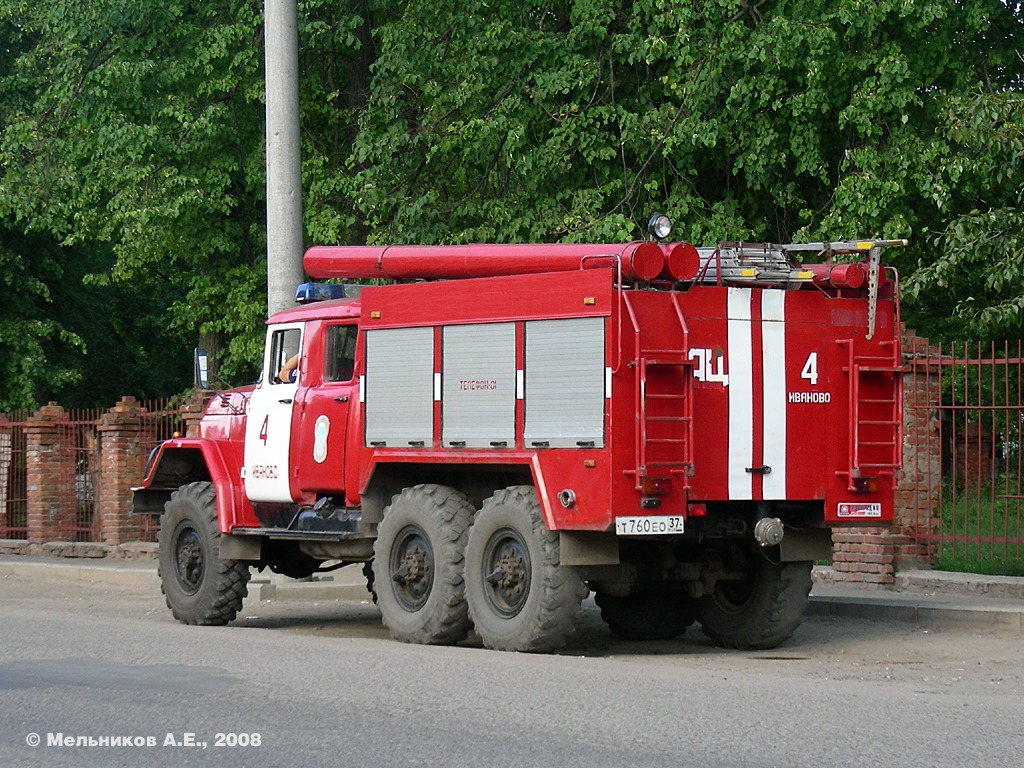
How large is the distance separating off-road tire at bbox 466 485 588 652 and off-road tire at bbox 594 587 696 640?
1869 mm

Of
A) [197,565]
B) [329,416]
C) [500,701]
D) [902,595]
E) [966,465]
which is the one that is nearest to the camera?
[500,701]

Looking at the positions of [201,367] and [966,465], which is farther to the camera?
[966,465]

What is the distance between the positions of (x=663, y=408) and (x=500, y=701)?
307 centimetres

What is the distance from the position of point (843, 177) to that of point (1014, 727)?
14922 millimetres

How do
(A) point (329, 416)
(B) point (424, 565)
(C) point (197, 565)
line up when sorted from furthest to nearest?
1. (C) point (197, 565)
2. (A) point (329, 416)
3. (B) point (424, 565)

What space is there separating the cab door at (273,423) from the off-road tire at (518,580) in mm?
2592

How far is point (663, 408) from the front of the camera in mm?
11641

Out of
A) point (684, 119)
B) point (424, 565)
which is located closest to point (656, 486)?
point (424, 565)

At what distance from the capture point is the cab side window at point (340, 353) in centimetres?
1423

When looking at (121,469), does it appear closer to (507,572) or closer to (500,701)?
(507,572)

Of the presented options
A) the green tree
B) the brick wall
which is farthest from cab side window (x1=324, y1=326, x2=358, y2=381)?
the brick wall

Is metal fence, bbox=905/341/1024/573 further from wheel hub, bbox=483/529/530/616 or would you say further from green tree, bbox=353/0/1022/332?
wheel hub, bbox=483/529/530/616

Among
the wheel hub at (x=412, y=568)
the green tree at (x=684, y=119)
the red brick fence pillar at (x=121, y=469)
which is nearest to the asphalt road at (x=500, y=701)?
the wheel hub at (x=412, y=568)

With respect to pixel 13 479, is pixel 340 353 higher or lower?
higher
